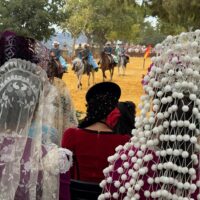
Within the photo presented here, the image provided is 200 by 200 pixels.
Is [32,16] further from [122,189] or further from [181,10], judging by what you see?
[122,189]

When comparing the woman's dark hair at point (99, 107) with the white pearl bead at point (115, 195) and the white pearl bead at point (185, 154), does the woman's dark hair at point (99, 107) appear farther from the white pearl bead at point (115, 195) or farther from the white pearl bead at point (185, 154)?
the white pearl bead at point (185, 154)

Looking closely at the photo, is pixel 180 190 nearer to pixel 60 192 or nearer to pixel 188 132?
pixel 188 132

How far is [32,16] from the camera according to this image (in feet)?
52.5

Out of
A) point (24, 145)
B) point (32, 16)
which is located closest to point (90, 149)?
point (24, 145)

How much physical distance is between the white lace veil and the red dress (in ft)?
1.67

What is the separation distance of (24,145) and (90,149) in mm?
626

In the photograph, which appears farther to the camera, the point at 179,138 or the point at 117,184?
the point at 117,184

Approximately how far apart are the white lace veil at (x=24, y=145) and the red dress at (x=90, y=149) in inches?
20.0

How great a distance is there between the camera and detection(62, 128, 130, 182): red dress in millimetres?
2721

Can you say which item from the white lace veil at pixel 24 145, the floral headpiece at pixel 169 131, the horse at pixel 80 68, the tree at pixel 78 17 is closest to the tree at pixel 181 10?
the horse at pixel 80 68

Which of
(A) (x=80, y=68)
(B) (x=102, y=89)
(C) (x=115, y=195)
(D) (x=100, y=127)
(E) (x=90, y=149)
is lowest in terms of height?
(C) (x=115, y=195)

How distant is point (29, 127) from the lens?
224cm

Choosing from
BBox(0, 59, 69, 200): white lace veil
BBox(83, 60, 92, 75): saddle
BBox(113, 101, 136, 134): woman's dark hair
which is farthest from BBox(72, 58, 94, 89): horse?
BBox(0, 59, 69, 200): white lace veil

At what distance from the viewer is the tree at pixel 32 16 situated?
50.2 feet
